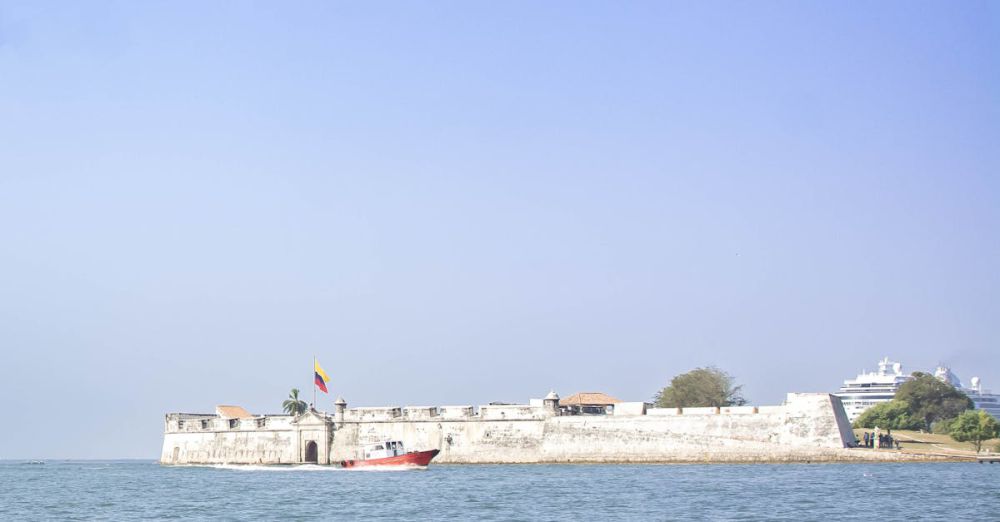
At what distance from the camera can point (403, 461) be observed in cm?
5106

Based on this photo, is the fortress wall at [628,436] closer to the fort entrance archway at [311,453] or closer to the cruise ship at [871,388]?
the fort entrance archway at [311,453]

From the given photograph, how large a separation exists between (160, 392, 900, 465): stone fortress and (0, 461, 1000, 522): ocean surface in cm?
132

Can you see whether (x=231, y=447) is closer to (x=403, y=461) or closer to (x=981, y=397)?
(x=403, y=461)

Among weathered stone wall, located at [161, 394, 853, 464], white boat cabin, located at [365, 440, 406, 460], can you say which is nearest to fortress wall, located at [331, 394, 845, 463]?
weathered stone wall, located at [161, 394, 853, 464]

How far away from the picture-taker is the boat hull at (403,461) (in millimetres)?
50312

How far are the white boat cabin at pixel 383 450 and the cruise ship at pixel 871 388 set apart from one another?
73.5 meters

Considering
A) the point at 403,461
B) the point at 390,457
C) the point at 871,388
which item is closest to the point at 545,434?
the point at 403,461

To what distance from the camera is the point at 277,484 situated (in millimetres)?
43406

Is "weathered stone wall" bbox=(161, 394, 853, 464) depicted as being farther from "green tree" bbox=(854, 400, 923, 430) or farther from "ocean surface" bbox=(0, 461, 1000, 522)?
→ "green tree" bbox=(854, 400, 923, 430)

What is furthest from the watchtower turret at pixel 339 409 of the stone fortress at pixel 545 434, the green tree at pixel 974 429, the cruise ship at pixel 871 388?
the cruise ship at pixel 871 388

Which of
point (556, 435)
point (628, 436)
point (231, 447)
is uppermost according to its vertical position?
point (556, 435)

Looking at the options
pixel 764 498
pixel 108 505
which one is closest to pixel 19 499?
pixel 108 505

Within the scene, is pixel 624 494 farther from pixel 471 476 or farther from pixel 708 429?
pixel 708 429

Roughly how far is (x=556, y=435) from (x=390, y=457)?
297 inches
